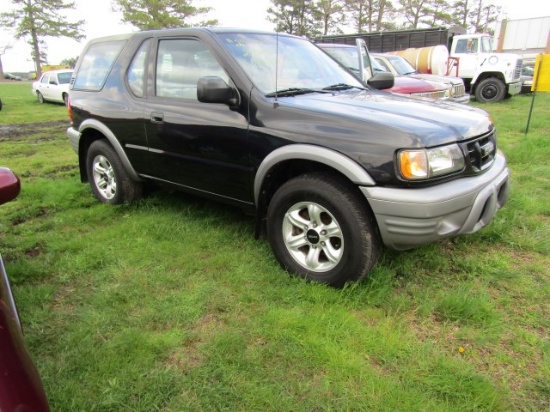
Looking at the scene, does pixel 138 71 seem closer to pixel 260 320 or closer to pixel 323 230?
pixel 323 230

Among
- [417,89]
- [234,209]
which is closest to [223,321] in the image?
[234,209]

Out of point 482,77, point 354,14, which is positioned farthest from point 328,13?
point 482,77

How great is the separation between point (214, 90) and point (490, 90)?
14.0 m

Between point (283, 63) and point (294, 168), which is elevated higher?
point (283, 63)

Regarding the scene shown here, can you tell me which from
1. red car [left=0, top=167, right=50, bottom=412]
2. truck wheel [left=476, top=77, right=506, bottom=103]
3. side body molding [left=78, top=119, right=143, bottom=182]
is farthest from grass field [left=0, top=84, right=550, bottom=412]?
truck wheel [left=476, top=77, right=506, bottom=103]

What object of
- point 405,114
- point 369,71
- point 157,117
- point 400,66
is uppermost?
point 400,66

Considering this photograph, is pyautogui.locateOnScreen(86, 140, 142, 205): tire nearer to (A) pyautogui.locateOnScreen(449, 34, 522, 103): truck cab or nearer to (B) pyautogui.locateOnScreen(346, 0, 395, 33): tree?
(A) pyautogui.locateOnScreen(449, 34, 522, 103): truck cab

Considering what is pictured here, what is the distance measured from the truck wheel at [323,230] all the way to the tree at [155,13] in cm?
3319

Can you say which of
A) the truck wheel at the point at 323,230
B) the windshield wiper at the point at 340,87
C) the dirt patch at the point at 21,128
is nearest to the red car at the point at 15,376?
the truck wheel at the point at 323,230

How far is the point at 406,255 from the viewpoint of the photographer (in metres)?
3.19

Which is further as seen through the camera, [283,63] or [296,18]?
[296,18]

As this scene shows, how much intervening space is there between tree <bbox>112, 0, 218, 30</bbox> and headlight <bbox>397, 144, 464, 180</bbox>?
33.6 meters

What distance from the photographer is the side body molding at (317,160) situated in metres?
2.46

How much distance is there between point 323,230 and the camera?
2742mm
